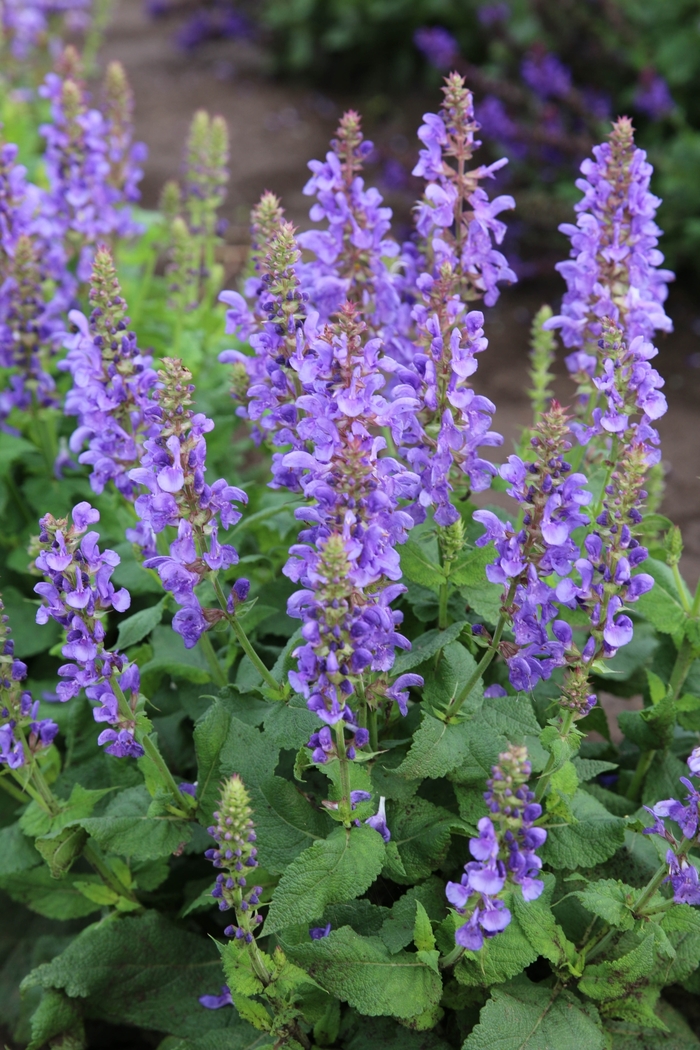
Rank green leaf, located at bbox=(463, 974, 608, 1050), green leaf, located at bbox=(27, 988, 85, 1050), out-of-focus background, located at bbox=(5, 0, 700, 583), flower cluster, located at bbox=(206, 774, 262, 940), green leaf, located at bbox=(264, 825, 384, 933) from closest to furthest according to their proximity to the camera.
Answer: flower cluster, located at bbox=(206, 774, 262, 940) → green leaf, located at bbox=(264, 825, 384, 933) → green leaf, located at bbox=(463, 974, 608, 1050) → green leaf, located at bbox=(27, 988, 85, 1050) → out-of-focus background, located at bbox=(5, 0, 700, 583)

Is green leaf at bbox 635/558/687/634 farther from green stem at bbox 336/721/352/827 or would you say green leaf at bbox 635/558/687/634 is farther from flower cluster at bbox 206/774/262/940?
flower cluster at bbox 206/774/262/940

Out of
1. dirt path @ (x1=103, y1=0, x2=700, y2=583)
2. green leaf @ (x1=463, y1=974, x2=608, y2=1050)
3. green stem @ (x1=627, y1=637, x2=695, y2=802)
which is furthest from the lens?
dirt path @ (x1=103, y1=0, x2=700, y2=583)

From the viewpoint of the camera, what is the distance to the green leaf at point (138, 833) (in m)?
Result: 2.87

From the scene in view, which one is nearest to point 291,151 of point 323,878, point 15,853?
point 15,853

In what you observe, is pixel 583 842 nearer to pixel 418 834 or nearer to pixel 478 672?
pixel 418 834

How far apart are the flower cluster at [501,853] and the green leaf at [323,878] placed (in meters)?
0.27

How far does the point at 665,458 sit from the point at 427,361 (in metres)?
3.78

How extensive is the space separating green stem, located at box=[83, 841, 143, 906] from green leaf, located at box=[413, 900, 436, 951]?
1.05m

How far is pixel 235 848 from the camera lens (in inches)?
90.0

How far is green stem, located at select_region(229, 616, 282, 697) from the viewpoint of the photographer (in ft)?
8.86

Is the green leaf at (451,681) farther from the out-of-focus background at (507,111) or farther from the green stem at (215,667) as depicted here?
the out-of-focus background at (507,111)

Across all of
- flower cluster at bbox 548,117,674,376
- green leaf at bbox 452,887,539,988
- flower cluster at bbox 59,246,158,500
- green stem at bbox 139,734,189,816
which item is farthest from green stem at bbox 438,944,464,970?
flower cluster at bbox 548,117,674,376

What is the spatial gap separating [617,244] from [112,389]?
158cm

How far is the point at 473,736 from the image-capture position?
9.12ft
